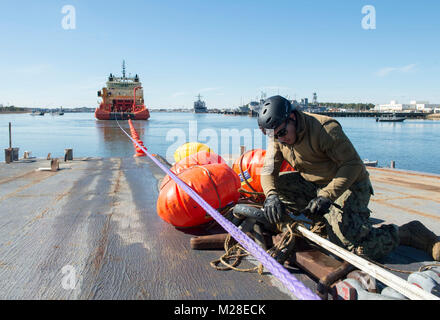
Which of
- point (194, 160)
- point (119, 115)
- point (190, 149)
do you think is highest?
point (119, 115)

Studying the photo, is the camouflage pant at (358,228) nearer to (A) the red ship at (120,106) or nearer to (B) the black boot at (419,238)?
(B) the black boot at (419,238)

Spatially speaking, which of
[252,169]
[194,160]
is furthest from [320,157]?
[194,160]

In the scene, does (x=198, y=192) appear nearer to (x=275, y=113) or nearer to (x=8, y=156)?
(x=275, y=113)

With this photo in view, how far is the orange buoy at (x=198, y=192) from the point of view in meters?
3.59

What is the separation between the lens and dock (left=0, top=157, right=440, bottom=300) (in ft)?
8.04

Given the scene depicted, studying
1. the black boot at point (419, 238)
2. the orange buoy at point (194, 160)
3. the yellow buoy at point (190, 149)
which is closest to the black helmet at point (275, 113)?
the black boot at point (419, 238)

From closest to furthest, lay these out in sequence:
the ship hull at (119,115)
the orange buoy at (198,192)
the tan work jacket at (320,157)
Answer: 1. the tan work jacket at (320,157)
2. the orange buoy at (198,192)
3. the ship hull at (119,115)

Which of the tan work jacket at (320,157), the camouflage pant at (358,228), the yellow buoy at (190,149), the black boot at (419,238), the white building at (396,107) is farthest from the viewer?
the white building at (396,107)

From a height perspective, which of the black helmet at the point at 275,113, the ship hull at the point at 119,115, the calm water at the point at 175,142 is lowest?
the calm water at the point at 175,142

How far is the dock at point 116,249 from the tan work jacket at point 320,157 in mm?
891

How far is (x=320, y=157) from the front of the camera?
10.2 feet

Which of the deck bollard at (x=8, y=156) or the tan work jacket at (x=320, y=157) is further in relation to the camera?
the deck bollard at (x=8, y=156)

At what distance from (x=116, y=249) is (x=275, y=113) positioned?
2156 mm

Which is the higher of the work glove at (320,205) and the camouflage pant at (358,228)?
the work glove at (320,205)
